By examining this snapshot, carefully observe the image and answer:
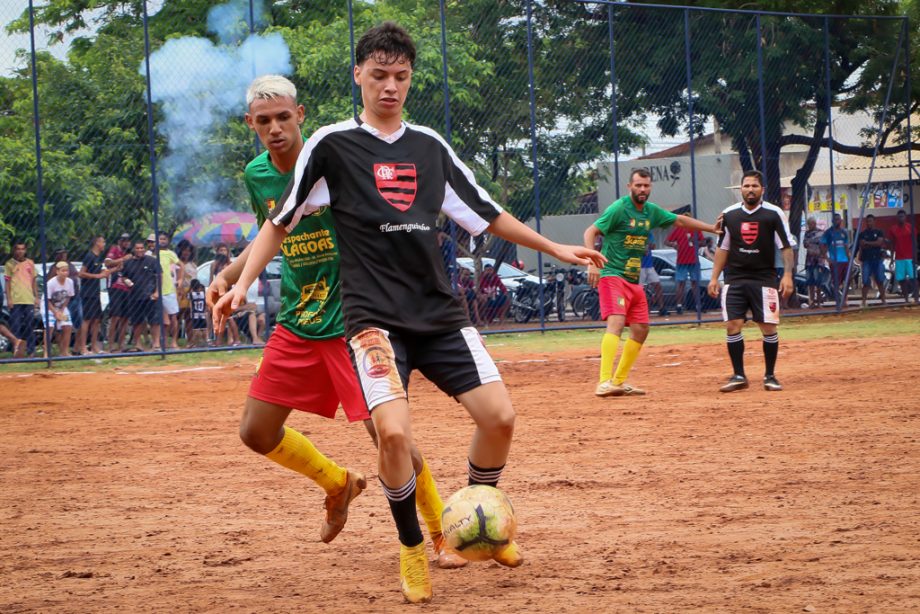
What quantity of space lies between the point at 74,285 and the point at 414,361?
12630 mm

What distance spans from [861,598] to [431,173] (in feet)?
7.31

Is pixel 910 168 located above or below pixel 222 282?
above

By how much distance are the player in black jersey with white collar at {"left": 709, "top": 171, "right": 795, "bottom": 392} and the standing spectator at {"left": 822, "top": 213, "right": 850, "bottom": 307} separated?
35.7 ft

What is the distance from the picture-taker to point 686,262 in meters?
20.9

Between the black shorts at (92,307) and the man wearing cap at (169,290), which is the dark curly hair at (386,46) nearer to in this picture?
the black shorts at (92,307)

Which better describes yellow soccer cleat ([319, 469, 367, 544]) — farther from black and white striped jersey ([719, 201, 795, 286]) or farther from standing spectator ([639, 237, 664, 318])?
standing spectator ([639, 237, 664, 318])

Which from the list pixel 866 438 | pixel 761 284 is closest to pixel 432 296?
pixel 866 438

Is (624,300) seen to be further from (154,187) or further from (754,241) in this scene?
(154,187)

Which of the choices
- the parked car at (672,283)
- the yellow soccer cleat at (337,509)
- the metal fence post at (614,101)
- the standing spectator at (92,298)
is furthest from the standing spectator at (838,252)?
the yellow soccer cleat at (337,509)

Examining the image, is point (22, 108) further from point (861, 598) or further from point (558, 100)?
point (861, 598)

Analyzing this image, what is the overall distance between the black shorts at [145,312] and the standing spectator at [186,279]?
0.39m

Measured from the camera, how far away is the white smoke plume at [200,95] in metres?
17.1

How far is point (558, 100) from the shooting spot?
788 inches

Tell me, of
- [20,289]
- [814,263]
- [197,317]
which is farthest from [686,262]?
[20,289]
